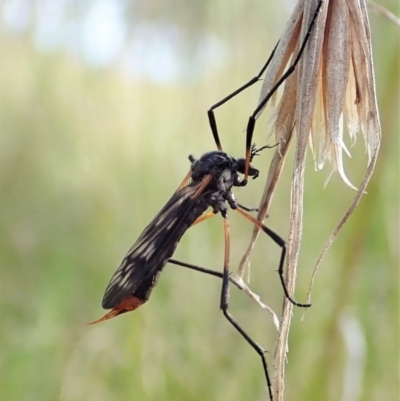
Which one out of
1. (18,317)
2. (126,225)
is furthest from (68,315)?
(126,225)

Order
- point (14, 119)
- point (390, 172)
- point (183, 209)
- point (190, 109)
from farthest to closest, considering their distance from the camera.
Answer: point (14, 119), point (190, 109), point (390, 172), point (183, 209)

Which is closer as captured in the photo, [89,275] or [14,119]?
[89,275]

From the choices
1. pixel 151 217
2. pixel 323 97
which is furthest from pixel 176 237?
pixel 151 217

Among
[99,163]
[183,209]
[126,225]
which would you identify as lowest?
[126,225]

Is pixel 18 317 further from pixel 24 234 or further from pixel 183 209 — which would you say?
pixel 183 209

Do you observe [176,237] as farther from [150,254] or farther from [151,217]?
[151,217]

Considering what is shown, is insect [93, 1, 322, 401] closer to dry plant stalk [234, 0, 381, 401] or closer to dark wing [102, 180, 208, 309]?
dark wing [102, 180, 208, 309]

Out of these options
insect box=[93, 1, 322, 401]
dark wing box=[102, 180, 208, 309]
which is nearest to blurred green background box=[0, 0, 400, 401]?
insect box=[93, 1, 322, 401]

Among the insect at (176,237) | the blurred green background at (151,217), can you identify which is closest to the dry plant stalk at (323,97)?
the insect at (176,237)
